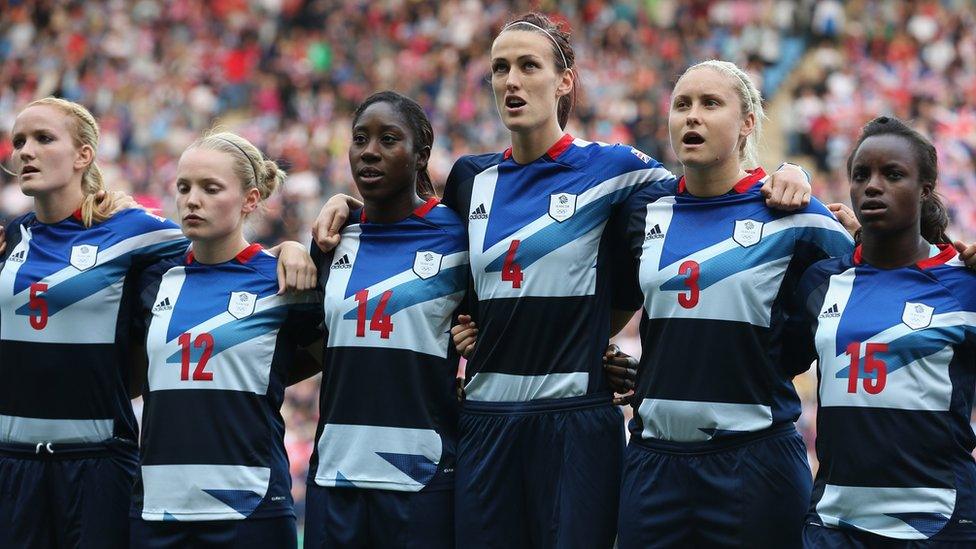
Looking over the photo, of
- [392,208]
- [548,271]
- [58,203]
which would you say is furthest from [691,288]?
[58,203]

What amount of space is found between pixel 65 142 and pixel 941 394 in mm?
3800

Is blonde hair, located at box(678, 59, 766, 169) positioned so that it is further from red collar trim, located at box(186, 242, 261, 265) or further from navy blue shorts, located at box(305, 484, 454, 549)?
red collar trim, located at box(186, 242, 261, 265)

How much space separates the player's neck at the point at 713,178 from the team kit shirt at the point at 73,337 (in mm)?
2300

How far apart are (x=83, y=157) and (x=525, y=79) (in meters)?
2.09

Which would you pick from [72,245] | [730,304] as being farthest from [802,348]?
[72,245]

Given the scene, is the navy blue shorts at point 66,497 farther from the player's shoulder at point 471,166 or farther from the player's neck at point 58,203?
the player's shoulder at point 471,166

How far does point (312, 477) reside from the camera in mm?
5441

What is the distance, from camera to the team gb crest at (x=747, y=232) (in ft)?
16.6

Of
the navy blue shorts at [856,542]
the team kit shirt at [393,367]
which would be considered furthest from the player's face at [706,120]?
the navy blue shorts at [856,542]

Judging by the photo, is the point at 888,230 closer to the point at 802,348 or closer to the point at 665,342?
the point at 802,348

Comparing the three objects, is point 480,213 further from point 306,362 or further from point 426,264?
point 306,362

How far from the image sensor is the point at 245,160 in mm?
5703

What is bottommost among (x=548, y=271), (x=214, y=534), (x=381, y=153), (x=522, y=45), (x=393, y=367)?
(x=214, y=534)

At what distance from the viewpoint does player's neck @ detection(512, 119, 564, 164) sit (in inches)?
216
